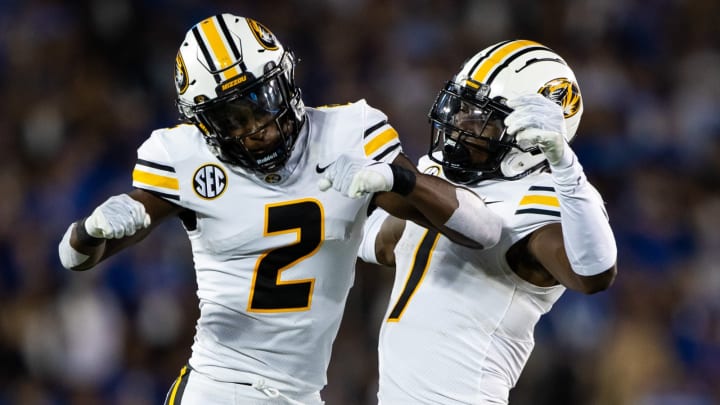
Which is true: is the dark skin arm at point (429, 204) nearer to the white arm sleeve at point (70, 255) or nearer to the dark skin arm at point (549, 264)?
the dark skin arm at point (549, 264)

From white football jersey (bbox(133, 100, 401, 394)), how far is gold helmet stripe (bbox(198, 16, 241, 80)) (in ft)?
0.76

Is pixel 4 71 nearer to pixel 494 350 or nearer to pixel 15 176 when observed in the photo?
pixel 15 176

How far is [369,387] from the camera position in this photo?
5.14 m

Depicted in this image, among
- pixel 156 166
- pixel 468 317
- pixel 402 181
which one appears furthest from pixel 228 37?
pixel 468 317

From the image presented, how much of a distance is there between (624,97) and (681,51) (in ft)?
2.25

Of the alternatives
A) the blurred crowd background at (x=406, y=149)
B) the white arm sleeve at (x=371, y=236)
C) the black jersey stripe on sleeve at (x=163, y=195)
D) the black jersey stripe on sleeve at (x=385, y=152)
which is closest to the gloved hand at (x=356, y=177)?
the black jersey stripe on sleeve at (x=385, y=152)

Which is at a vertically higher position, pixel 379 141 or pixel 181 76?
pixel 181 76

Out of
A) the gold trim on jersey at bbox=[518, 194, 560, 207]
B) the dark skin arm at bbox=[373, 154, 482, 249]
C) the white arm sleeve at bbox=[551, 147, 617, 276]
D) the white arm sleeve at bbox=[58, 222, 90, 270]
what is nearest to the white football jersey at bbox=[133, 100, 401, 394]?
the dark skin arm at bbox=[373, 154, 482, 249]

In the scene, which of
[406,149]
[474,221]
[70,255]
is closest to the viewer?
[474,221]

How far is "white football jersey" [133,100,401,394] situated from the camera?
274cm

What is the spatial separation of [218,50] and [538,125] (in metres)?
0.82

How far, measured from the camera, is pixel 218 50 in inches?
106

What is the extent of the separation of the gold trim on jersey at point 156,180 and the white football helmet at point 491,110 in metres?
0.68

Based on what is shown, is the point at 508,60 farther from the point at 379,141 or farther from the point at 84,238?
the point at 84,238
